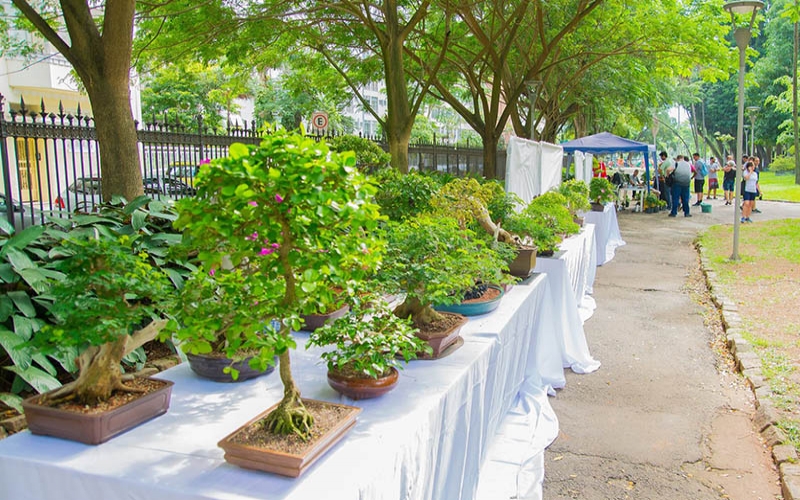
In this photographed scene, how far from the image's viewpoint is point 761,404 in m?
4.19

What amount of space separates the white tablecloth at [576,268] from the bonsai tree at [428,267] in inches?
77.5

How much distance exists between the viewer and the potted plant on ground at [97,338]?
1.63 m

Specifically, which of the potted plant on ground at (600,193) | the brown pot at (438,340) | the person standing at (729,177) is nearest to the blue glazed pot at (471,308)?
the brown pot at (438,340)

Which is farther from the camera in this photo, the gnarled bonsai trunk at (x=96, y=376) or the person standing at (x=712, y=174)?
the person standing at (x=712, y=174)

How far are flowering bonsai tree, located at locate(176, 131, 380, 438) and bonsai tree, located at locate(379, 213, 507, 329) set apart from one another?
0.81 m

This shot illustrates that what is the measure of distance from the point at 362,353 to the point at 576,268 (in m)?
4.87

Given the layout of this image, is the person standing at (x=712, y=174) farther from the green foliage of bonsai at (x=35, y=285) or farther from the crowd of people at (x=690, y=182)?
the green foliage of bonsai at (x=35, y=285)

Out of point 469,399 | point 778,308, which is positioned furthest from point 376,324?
point 778,308

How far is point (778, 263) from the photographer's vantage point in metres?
9.41

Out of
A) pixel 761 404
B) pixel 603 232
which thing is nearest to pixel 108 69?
pixel 761 404

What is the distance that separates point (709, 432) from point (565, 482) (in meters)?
1.30

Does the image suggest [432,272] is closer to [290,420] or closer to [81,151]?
[290,420]

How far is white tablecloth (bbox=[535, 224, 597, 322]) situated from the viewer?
4.89 m

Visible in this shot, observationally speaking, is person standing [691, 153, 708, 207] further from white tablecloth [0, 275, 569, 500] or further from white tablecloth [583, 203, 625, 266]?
white tablecloth [0, 275, 569, 500]
